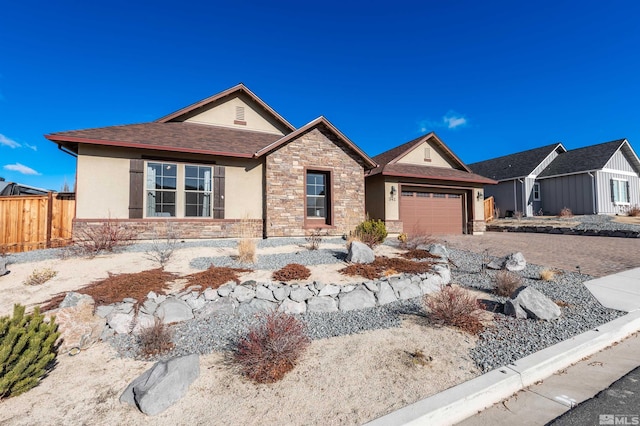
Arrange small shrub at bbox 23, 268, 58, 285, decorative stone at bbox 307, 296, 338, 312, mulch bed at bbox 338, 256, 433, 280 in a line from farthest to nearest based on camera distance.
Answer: mulch bed at bbox 338, 256, 433, 280 → small shrub at bbox 23, 268, 58, 285 → decorative stone at bbox 307, 296, 338, 312

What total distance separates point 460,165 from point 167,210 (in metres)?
14.6

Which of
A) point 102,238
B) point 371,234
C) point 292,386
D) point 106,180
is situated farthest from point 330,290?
point 106,180

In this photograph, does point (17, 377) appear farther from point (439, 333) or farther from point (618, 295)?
point (618, 295)

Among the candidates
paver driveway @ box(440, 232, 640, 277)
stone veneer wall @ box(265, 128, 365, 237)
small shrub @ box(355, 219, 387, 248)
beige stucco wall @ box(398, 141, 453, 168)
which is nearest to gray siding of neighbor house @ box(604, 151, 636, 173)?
Result: paver driveway @ box(440, 232, 640, 277)

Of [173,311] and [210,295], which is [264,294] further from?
[173,311]

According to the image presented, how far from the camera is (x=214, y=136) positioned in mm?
11594

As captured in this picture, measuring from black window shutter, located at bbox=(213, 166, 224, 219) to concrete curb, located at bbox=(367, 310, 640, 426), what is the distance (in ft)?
30.1

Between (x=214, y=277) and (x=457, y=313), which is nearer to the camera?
(x=457, y=313)

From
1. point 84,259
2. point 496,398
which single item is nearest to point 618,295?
point 496,398

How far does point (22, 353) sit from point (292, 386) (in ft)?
8.88

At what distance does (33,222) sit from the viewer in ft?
29.8

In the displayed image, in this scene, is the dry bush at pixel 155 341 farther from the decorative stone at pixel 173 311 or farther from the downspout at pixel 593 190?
the downspout at pixel 593 190

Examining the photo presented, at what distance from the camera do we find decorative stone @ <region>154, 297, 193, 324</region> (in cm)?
410

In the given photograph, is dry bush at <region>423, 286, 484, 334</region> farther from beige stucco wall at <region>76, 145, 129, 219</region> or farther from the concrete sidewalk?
beige stucco wall at <region>76, 145, 129, 219</region>
